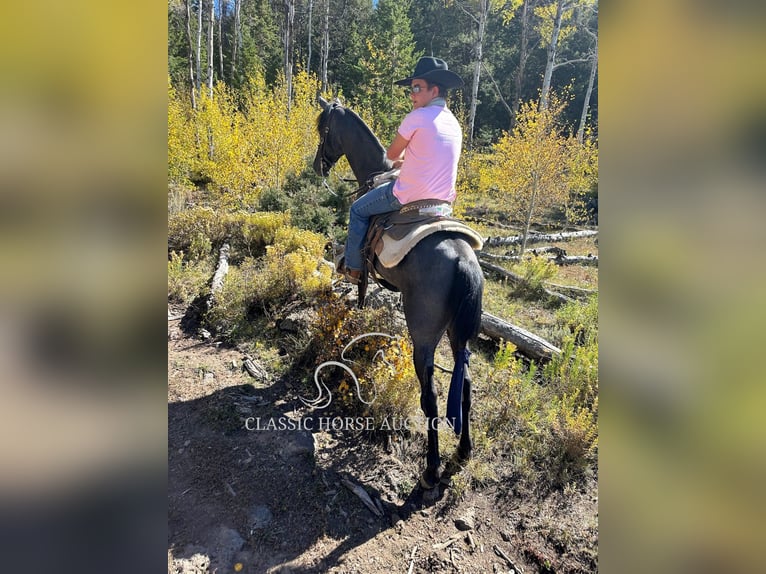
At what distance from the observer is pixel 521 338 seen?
4.77 meters

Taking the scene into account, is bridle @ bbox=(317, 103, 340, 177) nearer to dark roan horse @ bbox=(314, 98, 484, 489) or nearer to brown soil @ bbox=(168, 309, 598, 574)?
dark roan horse @ bbox=(314, 98, 484, 489)

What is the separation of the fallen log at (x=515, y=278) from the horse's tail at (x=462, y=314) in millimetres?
4291

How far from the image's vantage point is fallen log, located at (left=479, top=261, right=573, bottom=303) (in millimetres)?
6657

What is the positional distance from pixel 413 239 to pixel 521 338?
259 cm

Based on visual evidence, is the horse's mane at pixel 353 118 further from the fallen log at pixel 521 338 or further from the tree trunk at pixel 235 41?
the tree trunk at pixel 235 41

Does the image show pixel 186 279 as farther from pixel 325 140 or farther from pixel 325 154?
pixel 325 140

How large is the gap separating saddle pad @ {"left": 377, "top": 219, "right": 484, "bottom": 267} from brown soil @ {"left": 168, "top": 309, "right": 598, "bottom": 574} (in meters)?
1.58

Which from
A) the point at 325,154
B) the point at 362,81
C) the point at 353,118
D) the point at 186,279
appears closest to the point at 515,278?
the point at 325,154

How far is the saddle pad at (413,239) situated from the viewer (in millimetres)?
2863

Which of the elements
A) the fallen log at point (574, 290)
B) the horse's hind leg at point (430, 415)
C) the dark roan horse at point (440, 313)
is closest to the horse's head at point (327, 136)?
the dark roan horse at point (440, 313)

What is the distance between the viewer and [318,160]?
14.0 ft
